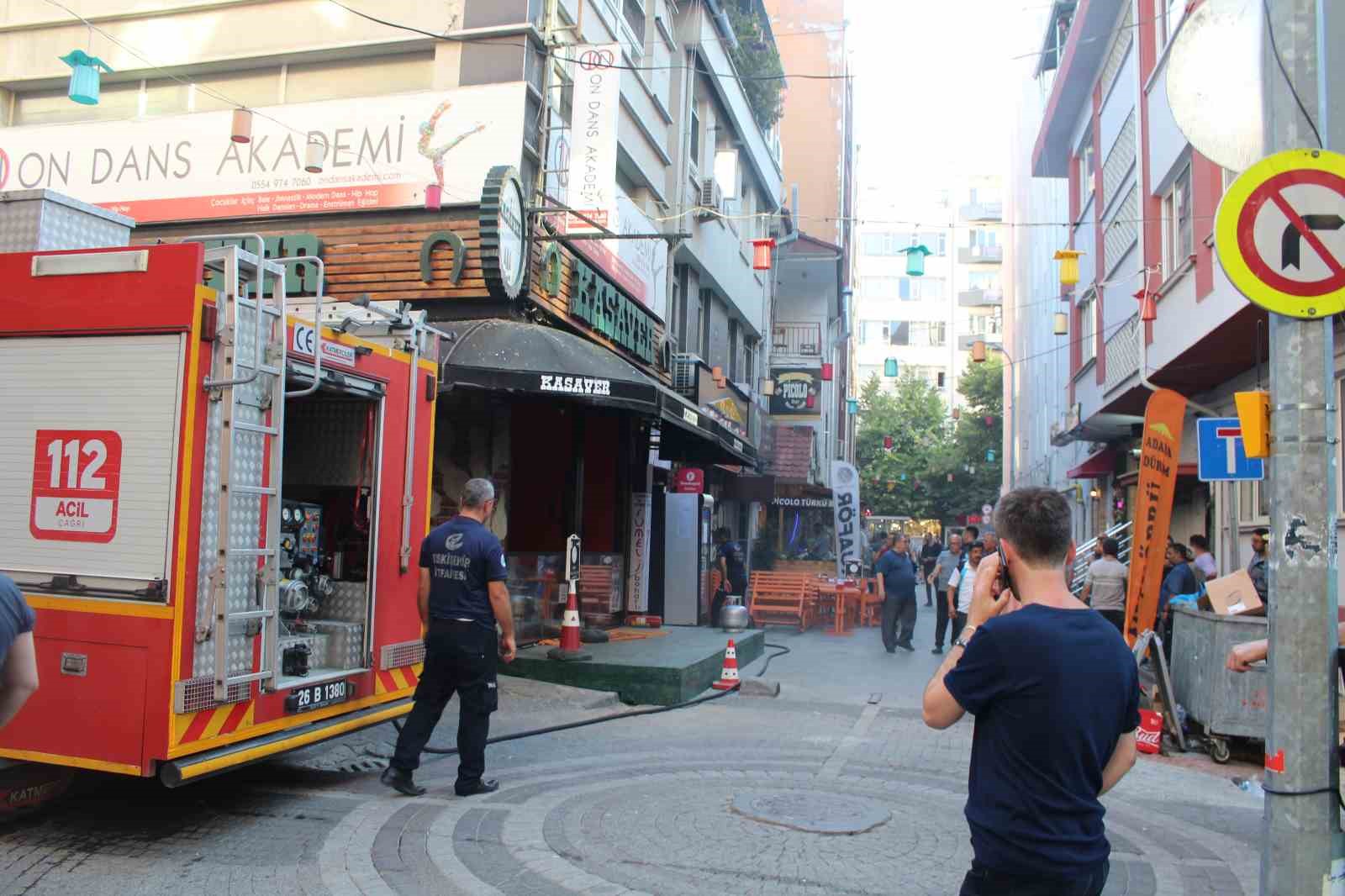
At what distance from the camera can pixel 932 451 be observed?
52.1 m

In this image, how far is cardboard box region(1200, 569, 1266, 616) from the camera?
9.38m

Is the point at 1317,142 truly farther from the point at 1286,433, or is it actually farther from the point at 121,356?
the point at 121,356

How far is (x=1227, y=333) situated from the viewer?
12352 millimetres

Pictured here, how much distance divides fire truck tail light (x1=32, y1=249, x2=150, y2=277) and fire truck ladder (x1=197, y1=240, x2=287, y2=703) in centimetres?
32

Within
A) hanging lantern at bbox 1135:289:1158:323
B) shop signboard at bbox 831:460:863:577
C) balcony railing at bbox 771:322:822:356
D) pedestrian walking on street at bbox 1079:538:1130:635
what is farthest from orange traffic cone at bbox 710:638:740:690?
balcony railing at bbox 771:322:822:356

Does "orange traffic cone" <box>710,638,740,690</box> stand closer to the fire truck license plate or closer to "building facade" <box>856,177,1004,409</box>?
the fire truck license plate

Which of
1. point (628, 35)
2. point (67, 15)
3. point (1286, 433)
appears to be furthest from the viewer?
point (628, 35)

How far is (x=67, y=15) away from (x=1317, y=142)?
14.9 meters

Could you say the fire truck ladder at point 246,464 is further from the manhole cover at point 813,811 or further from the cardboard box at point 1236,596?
the cardboard box at point 1236,596

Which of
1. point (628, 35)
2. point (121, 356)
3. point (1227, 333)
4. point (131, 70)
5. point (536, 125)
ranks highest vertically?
point (628, 35)

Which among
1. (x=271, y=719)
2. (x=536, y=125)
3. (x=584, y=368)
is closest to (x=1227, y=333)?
(x=584, y=368)

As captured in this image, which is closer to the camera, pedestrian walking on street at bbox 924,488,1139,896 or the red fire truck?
pedestrian walking on street at bbox 924,488,1139,896

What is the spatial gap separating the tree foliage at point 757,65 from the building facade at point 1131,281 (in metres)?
5.85

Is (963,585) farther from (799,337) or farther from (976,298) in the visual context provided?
(976,298)
